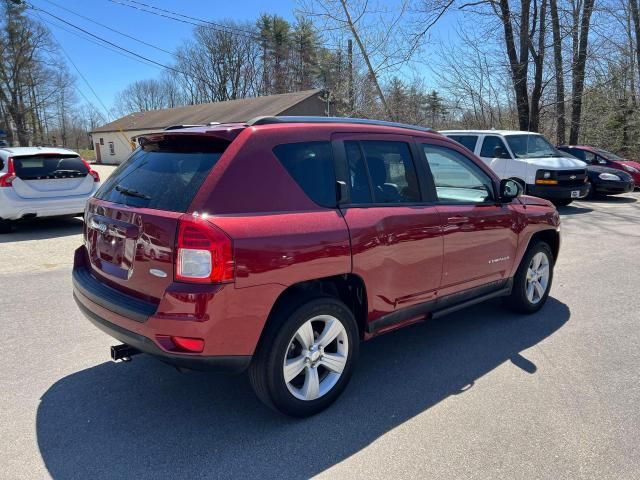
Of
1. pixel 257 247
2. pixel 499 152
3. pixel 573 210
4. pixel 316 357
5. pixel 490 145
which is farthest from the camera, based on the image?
pixel 573 210

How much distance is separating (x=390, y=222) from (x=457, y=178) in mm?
1419

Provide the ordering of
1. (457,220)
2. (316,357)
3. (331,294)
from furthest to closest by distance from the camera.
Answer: (457,220), (331,294), (316,357)

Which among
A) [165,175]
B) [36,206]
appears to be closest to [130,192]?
[165,175]

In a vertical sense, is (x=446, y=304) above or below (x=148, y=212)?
below

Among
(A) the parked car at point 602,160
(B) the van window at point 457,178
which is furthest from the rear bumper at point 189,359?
(A) the parked car at point 602,160

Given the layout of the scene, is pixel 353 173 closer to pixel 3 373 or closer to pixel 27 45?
Result: pixel 3 373

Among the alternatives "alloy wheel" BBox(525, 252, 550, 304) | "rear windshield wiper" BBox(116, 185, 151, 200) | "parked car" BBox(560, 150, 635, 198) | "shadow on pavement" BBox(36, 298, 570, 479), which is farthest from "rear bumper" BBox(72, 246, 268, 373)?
"parked car" BBox(560, 150, 635, 198)

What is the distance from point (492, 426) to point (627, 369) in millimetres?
1593

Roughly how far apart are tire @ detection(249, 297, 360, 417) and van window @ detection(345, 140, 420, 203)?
0.82m

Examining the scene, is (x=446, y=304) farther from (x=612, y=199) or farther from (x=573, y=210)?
(x=612, y=199)

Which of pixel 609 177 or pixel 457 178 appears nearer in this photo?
pixel 457 178

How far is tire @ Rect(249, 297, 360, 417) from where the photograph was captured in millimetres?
2799

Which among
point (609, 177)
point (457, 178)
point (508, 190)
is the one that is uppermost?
point (457, 178)

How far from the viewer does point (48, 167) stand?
8.78m
